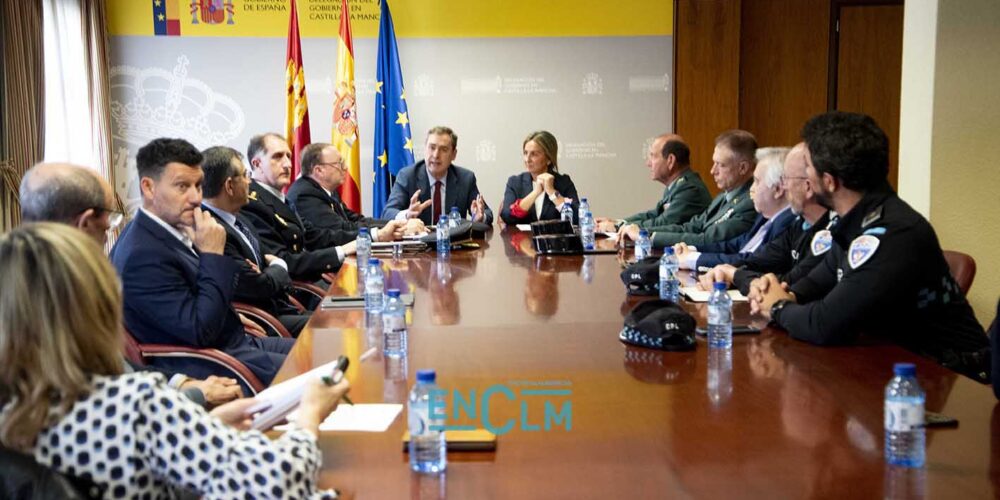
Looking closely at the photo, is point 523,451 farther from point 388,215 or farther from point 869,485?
point 388,215

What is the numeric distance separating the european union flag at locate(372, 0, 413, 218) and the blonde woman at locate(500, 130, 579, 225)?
1.19 meters

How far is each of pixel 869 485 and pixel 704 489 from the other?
0.90 ft

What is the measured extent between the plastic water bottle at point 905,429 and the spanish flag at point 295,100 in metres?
6.28

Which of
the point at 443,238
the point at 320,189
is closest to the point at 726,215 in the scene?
the point at 443,238

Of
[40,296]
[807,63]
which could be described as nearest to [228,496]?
[40,296]

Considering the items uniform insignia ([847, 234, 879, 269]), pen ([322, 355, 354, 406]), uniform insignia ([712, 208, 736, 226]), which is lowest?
uniform insignia ([712, 208, 736, 226])

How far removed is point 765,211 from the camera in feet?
14.0

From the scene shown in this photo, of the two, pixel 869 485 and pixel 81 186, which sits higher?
pixel 81 186

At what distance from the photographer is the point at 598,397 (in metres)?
2.22

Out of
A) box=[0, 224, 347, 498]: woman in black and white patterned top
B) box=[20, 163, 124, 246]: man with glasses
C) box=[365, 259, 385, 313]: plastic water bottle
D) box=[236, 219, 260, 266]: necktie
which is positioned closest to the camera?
box=[0, 224, 347, 498]: woman in black and white patterned top

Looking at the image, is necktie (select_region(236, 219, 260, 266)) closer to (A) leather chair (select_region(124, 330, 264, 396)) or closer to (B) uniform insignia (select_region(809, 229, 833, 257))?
(A) leather chair (select_region(124, 330, 264, 396))

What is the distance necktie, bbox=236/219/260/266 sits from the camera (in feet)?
14.2

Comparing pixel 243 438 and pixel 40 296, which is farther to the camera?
pixel 243 438

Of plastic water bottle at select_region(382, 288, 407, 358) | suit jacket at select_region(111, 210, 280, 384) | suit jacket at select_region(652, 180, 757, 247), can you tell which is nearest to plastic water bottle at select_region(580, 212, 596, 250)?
suit jacket at select_region(652, 180, 757, 247)
